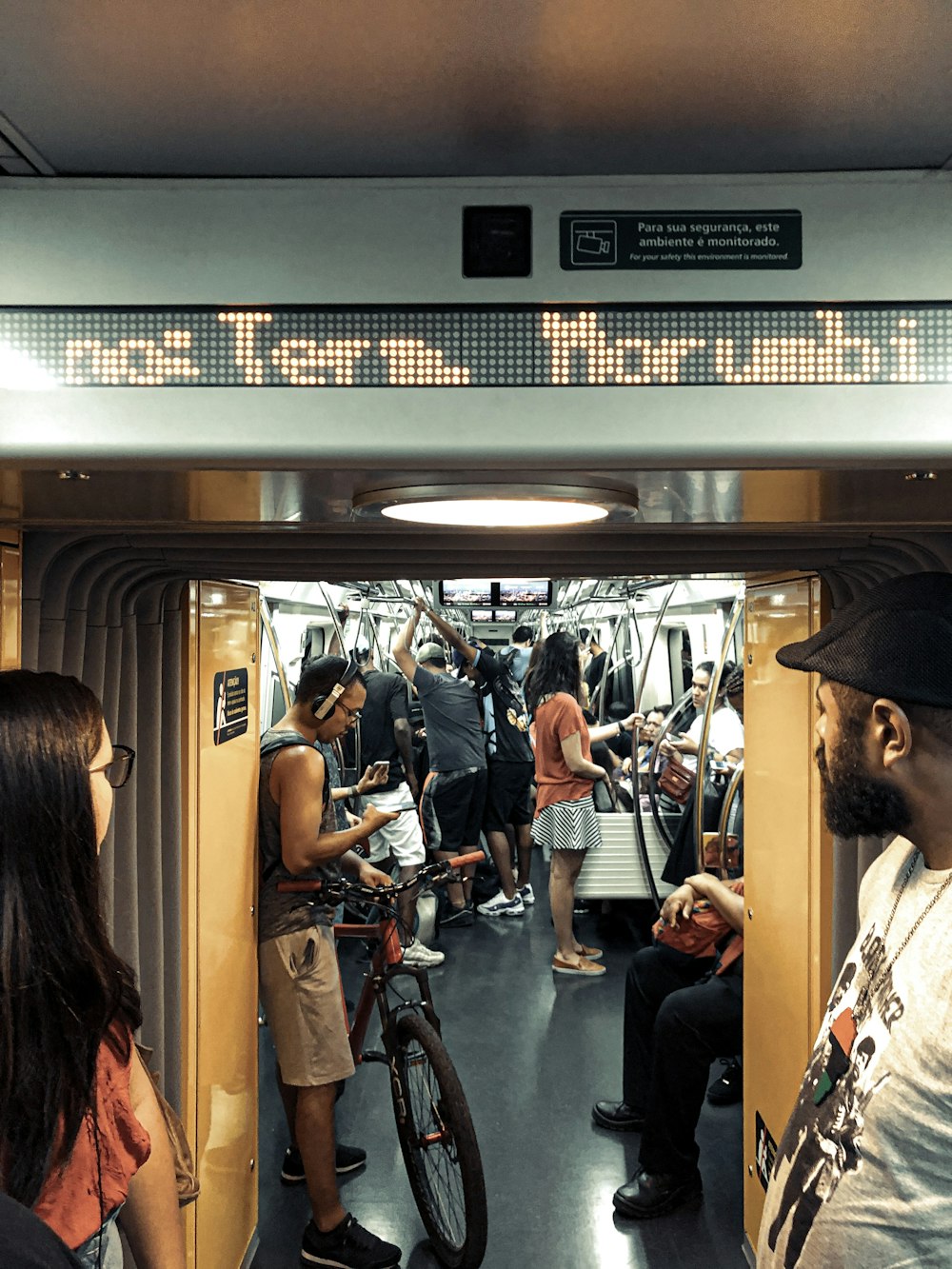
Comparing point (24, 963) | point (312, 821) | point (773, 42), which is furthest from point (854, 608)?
point (312, 821)

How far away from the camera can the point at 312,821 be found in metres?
3.67

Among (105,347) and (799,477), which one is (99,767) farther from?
(799,477)

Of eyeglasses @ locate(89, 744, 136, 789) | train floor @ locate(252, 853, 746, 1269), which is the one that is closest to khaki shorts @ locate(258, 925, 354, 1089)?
train floor @ locate(252, 853, 746, 1269)

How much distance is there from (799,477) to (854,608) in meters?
0.52

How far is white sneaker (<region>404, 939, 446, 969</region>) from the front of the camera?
6.66 meters

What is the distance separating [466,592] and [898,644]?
33.4 feet

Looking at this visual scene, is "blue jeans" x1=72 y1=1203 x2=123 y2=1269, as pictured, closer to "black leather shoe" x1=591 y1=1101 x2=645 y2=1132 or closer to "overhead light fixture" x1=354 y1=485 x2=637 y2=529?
"overhead light fixture" x1=354 y1=485 x2=637 y2=529

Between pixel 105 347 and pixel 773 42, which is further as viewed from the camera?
pixel 105 347

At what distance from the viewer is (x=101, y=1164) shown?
156 centimetres

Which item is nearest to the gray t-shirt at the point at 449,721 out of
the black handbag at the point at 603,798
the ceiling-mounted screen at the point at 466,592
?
the black handbag at the point at 603,798

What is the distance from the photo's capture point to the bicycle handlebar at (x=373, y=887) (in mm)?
3658

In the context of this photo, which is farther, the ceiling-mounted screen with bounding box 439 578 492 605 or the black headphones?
the ceiling-mounted screen with bounding box 439 578 492 605

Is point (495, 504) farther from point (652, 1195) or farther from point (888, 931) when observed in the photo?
point (652, 1195)

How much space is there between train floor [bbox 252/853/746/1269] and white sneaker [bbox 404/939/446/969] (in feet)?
0.30
